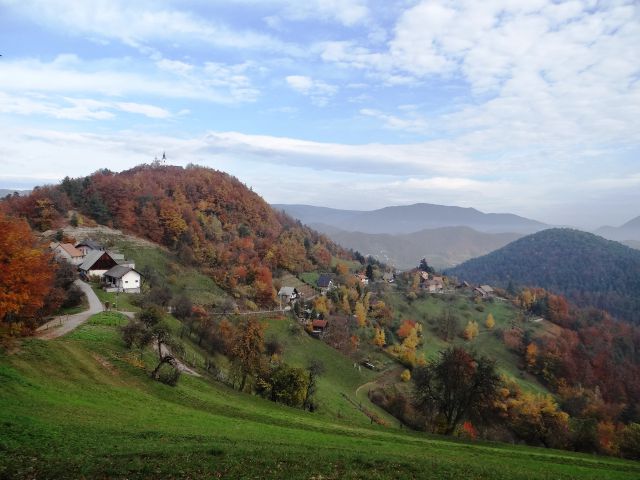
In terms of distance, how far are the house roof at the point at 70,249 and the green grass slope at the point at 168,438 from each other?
47715mm

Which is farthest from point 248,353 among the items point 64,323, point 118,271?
point 118,271

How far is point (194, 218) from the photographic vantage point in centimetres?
11844

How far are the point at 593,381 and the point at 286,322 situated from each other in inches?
3179

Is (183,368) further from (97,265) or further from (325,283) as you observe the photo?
(325,283)

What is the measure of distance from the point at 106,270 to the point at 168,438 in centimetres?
5746

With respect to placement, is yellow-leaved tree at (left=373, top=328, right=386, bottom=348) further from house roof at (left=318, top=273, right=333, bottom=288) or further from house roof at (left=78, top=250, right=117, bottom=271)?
house roof at (left=78, top=250, right=117, bottom=271)

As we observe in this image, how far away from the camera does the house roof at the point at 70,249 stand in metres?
76.2

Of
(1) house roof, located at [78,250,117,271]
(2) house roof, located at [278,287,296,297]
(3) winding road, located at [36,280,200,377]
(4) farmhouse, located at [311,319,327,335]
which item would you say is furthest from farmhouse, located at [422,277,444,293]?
(3) winding road, located at [36,280,200,377]

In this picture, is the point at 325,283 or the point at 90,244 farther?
the point at 325,283

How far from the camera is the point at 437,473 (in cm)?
1834

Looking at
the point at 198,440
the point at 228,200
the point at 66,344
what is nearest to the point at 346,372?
the point at 66,344

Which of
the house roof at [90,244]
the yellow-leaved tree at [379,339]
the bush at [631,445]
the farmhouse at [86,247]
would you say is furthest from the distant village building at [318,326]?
the bush at [631,445]

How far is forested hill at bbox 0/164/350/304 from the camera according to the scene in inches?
3759

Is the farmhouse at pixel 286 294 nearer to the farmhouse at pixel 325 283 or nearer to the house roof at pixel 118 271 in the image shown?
the farmhouse at pixel 325 283
